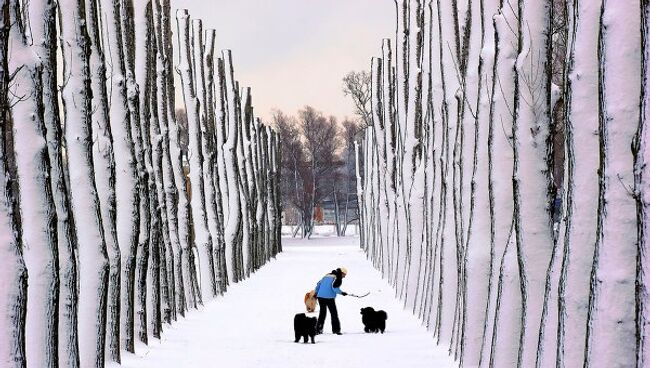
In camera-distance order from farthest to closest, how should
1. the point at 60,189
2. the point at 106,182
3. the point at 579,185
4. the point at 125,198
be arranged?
the point at 125,198 → the point at 106,182 → the point at 60,189 → the point at 579,185

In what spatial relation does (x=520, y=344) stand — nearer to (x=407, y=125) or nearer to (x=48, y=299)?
(x=48, y=299)

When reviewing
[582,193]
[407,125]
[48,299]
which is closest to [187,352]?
[48,299]

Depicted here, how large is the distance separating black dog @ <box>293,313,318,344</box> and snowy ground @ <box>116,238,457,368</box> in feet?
0.74

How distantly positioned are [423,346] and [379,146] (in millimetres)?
18180

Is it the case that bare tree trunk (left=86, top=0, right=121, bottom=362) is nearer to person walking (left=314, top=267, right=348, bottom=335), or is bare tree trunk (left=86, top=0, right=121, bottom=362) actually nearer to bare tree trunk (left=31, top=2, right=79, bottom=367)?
bare tree trunk (left=31, top=2, right=79, bottom=367)

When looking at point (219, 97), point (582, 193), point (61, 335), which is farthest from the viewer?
point (219, 97)

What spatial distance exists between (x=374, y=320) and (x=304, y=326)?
70.4 inches

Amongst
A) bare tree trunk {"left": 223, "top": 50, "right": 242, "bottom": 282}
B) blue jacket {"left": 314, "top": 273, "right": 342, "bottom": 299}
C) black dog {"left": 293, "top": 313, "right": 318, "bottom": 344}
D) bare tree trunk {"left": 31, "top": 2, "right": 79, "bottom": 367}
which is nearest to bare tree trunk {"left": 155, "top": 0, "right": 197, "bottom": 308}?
blue jacket {"left": 314, "top": 273, "right": 342, "bottom": 299}

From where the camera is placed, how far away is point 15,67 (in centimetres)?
938

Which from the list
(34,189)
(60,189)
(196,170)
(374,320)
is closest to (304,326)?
(374,320)

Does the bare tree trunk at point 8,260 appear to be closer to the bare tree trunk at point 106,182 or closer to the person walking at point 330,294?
the bare tree trunk at point 106,182

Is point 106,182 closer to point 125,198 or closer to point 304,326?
point 125,198

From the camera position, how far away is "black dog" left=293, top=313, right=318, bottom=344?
15781 millimetres

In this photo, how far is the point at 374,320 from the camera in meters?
17.3
